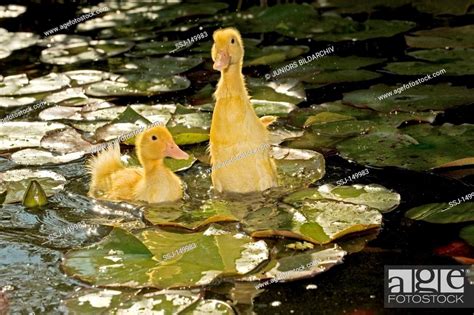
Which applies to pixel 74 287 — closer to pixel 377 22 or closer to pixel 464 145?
pixel 464 145

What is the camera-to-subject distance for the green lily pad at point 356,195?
4.30 meters

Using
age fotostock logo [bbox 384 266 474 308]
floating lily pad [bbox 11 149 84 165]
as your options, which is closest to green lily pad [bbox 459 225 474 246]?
age fotostock logo [bbox 384 266 474 308]

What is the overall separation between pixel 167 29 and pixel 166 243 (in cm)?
468

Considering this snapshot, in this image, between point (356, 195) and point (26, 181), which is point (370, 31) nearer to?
point (356, 195)

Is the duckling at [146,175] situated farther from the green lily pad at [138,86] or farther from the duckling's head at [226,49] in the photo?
the green lily pad at [138,86]

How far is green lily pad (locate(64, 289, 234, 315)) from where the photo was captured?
3.34 m

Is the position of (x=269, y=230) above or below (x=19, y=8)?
below

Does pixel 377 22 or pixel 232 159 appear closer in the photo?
pixel 232 159

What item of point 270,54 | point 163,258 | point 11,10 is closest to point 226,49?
point 163,258

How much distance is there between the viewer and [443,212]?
4.19 m

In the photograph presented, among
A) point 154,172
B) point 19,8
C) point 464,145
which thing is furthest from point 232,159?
point 19,8

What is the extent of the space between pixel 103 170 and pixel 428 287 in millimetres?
1814

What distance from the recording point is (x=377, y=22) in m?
8.00

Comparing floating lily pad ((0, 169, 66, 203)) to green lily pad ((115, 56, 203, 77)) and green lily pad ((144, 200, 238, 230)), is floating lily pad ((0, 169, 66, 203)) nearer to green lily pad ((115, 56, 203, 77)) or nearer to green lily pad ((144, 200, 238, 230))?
green lily pad ((144, 200, 238, 230))
